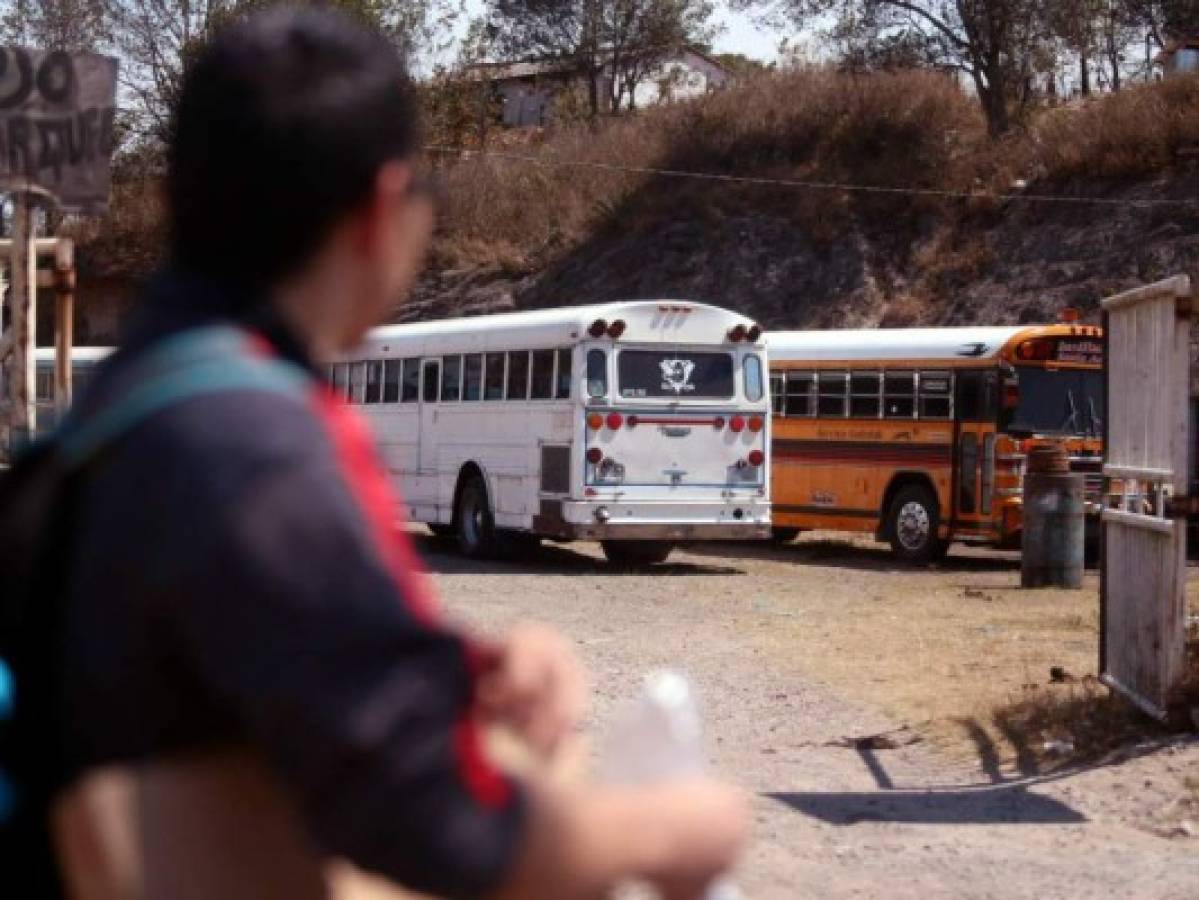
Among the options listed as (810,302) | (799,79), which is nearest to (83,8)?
(799,79)

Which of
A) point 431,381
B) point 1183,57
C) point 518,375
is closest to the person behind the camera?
point 518,375

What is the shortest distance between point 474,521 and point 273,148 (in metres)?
22.7

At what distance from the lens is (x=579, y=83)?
64500 millimetres

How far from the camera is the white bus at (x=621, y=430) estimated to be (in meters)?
22.3

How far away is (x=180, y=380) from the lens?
1.80m

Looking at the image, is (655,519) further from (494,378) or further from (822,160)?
(822,160)

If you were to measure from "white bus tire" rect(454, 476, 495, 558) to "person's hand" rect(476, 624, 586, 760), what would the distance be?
21.9m

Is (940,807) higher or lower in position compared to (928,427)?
lower

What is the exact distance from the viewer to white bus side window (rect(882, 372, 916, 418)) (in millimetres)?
24578

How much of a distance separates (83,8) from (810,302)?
68.6 ft

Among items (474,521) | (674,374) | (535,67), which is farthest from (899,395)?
(535,67)

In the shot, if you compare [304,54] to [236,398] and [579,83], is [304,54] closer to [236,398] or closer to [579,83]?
[236,398]

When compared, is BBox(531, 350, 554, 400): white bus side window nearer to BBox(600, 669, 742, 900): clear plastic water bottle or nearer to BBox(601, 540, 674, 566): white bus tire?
BBox(601, 540, 674, 566): white bus tire

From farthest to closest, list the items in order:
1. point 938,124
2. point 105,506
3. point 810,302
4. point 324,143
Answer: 1. point 938,124
2. point 810,302
3. point 324,143
4. point 105,506
